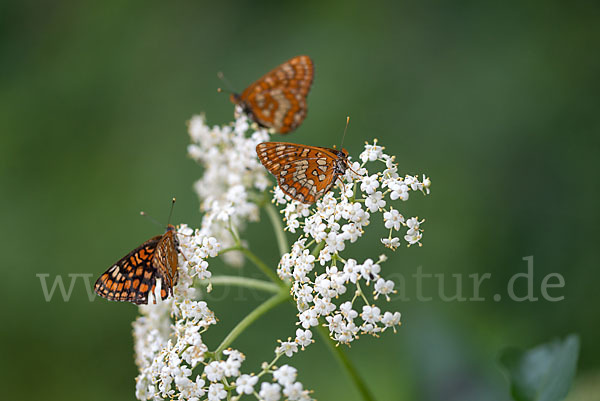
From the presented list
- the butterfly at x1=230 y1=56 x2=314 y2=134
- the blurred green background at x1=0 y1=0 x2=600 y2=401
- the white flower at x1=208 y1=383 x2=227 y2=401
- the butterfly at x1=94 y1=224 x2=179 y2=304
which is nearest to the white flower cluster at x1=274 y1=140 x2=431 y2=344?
the white flower at x1=208 y1=383 x2=227 y2=401

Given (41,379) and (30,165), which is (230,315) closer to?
(41,379)

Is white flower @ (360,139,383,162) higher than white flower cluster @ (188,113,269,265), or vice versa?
white flower cluster @ (188,113,269,265)

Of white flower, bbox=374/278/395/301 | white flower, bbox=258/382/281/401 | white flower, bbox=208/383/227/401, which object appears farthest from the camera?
white flower, bbox=374/278/395/301

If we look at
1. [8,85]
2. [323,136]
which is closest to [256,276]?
[323,136]

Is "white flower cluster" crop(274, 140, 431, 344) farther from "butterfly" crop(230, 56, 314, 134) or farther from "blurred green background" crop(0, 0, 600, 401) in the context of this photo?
"blurred green background" crop(0, 0, 600, 401)

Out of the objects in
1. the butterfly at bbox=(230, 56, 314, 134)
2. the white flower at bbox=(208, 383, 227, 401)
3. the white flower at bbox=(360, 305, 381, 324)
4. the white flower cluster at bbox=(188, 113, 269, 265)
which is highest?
the butterfly at bbox=(230, 56, 314, 134)

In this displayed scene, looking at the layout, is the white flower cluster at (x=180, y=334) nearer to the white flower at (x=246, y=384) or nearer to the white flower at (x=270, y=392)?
the white flower at (x=246, y=384)
